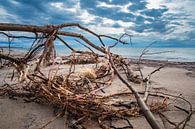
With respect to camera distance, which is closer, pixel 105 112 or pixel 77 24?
pixel 105 112

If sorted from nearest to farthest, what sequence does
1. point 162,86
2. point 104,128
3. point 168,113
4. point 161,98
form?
point 104,128, point 168,113, point 161,98, point 162,86

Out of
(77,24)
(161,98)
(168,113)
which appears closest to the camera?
(168,113)

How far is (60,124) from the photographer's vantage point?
5.83ft

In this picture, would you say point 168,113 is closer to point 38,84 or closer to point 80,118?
point 80,118

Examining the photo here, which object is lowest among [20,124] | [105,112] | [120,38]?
[20,124]

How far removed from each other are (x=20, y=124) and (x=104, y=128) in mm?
661

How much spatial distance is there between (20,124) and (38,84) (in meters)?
0.46

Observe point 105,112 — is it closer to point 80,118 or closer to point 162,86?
point 80,118

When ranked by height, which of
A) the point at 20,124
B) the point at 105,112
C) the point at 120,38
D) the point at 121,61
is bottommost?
the point at 20,124

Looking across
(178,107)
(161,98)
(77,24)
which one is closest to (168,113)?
(178,107)

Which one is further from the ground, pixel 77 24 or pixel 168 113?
pixel 77 24

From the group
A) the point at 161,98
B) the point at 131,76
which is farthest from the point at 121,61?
the point at 161,98

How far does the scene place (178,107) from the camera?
7.08 ft

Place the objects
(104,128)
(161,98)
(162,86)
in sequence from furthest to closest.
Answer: (162,86), (161,98), (104,128)
